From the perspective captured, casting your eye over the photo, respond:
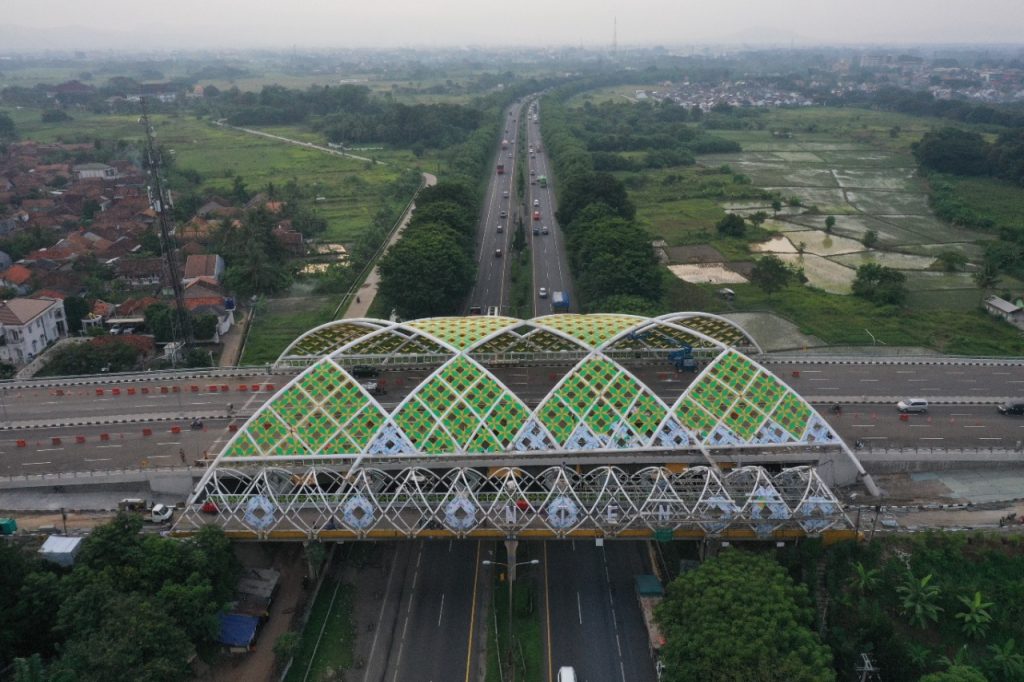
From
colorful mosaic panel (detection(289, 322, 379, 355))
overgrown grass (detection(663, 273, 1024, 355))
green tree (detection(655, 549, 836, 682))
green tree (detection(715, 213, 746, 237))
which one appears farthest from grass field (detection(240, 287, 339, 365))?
green tree (detection(715, 213, 746, 237))

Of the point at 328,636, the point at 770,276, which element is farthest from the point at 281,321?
the point at 770,276

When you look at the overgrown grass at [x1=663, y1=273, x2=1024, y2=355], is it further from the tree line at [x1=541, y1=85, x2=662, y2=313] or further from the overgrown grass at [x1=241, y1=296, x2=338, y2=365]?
the overgrown grass at [x1=241, y1=296, x2=338, y2=365]

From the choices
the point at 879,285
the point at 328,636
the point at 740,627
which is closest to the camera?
the point at 740,627

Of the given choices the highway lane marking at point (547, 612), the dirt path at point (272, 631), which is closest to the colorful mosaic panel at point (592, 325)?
the highway lane marking at point (547, 612)

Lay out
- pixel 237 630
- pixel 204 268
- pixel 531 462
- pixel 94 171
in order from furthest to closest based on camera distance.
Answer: pixel 94 171 → pixel 204 268 → pixel 531 462 → pixel 237 630

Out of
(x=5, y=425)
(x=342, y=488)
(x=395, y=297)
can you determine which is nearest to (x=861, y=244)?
(x=395, y=297)

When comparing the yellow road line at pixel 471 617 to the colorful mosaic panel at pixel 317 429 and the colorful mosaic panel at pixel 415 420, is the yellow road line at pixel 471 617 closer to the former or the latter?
the colorful mosaic panel at pixel 415 420

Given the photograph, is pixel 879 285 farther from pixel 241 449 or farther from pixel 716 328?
pixel 241 449

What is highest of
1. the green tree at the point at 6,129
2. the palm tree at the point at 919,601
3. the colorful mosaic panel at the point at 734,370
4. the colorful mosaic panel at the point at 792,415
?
the green tree at the point at 6,129
